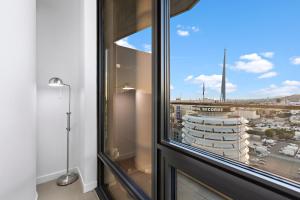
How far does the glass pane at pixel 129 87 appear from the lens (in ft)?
4.36

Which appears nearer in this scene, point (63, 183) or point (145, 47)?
point (145, 47)

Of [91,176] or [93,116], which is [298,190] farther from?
[91,176]

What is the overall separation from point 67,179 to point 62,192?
11.0 inches

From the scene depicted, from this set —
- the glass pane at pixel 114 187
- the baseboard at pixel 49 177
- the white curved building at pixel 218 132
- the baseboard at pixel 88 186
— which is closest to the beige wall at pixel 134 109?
the glass pane at pixel 114 187

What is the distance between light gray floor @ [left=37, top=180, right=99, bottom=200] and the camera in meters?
2.12

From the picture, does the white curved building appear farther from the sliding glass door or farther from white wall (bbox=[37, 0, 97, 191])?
white wall (bbox=[37, 0, 97, 191])

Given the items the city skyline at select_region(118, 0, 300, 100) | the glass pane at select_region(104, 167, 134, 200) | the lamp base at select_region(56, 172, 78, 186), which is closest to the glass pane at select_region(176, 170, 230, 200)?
the city skyline at select_region(118, 0, 300, 100)

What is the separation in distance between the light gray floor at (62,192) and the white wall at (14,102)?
57cm

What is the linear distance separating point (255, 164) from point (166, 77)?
2.23 feet

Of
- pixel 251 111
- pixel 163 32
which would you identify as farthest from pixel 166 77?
pixel 251 111

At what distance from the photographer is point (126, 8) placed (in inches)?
69.4

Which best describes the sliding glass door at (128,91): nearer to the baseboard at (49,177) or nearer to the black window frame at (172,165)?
the black window frame at (172,165)

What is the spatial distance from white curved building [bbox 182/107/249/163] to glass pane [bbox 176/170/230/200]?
7.0 inches

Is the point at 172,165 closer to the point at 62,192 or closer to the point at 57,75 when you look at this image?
the point at 62,192
